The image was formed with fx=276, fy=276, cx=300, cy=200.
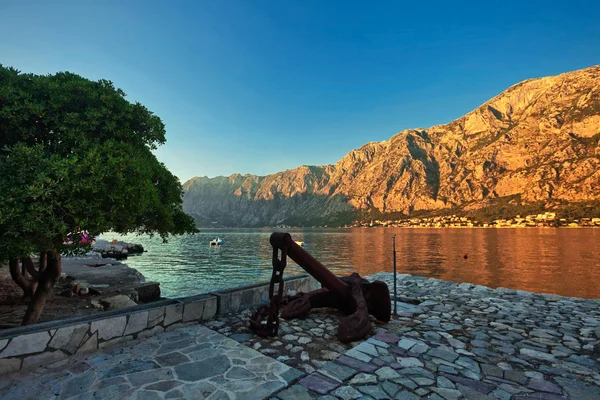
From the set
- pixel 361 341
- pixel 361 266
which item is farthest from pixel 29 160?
pixel 361 266

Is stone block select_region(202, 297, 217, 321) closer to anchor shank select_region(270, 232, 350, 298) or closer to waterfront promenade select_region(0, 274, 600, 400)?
waterfront promenade select_region(0, 274, 600, 400)

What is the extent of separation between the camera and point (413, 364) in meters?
4.75

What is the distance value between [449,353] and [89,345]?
262 inches

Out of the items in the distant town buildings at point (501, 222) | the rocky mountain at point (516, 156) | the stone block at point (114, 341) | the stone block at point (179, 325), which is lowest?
the distant town buildings at point (501, 222)

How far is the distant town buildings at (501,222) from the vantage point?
104825 millimetres

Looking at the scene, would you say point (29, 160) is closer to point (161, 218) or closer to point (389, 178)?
point (161, 218)

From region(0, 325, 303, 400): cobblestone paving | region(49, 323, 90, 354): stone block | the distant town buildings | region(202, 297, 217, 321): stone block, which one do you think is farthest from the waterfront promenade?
the distant town buildings

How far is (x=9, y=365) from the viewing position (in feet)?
13.9

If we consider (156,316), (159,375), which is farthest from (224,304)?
(159,375)

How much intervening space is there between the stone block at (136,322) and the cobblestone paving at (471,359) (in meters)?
3.58

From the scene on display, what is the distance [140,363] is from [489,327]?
7606mm

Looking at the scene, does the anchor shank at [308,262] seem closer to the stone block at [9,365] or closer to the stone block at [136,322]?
the stone block at [136,322]

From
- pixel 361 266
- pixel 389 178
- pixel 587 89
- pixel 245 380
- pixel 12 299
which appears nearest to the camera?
pixel 245 380

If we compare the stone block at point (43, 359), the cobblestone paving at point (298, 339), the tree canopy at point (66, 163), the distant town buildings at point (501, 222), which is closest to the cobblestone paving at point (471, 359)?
the cobblestone paving at point (298, 339)
